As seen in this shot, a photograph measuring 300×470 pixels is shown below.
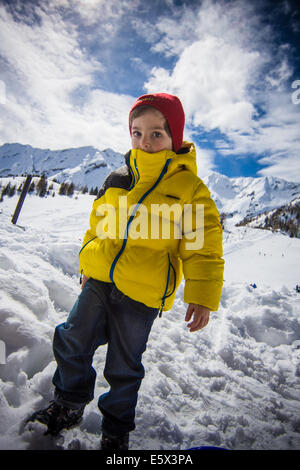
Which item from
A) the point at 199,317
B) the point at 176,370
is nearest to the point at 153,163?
the point at 199,317

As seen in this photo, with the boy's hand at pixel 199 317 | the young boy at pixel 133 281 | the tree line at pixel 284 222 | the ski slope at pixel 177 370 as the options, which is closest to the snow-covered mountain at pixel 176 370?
the ski slope at pixel 177 370

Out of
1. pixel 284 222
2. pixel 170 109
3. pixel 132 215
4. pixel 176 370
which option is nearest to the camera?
pixel 132 215

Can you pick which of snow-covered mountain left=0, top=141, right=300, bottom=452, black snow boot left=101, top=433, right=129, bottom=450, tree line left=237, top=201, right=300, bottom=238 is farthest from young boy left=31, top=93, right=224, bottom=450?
tree line left=237, top=201, right=300, bottom=238

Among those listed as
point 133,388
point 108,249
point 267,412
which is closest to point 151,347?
point 133,388

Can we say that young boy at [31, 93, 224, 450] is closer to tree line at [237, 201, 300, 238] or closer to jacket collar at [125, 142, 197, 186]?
jacket collar at [125, 142, 197, 186]

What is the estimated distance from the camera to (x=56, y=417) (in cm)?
122

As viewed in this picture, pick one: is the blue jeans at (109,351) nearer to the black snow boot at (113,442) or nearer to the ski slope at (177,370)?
the black snow boot at (113,442)

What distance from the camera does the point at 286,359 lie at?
235cm

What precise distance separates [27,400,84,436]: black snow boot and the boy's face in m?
1.84

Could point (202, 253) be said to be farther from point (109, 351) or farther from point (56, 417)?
point (56, 417)

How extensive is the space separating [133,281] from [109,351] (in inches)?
20.3

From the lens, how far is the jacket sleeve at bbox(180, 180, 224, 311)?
1.29 metres

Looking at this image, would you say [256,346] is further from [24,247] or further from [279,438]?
[24,247]
